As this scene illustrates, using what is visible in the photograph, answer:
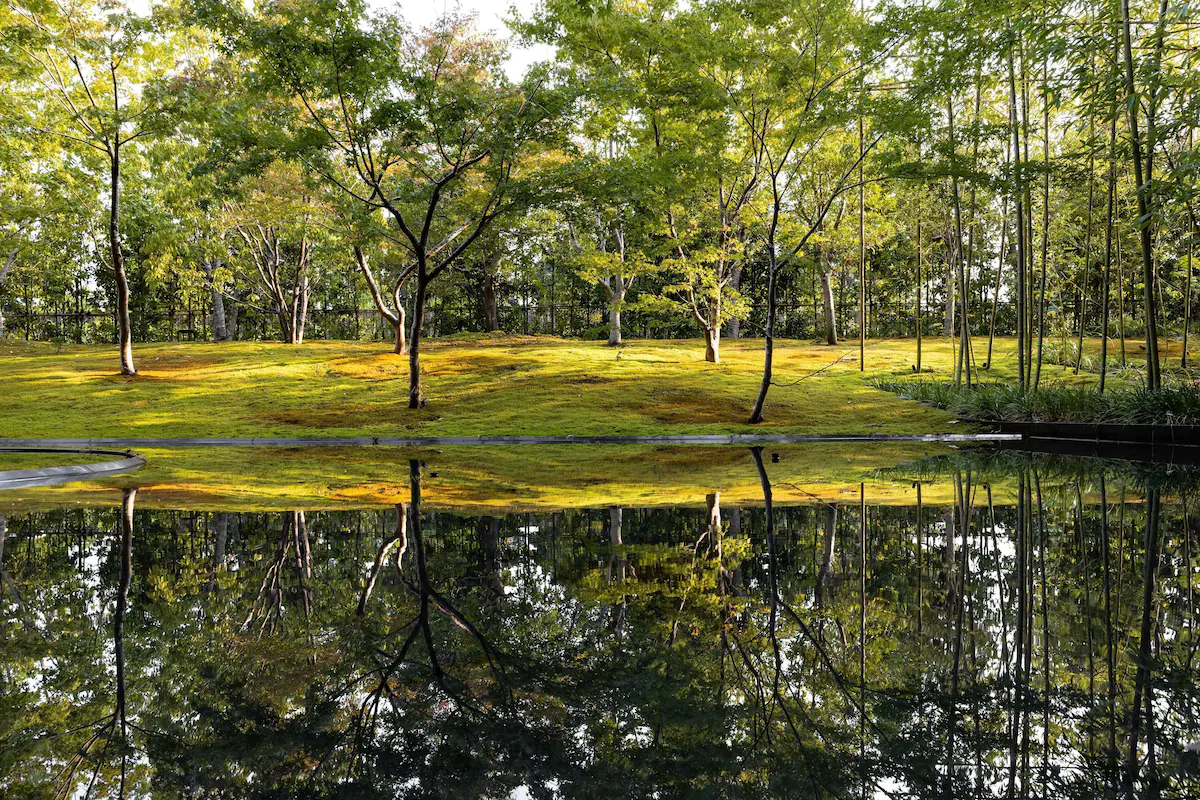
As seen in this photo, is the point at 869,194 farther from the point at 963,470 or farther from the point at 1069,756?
the point at 1069,756

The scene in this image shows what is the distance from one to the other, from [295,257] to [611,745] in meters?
38.9

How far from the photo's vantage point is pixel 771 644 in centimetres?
322

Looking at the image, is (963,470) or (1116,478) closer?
(1116,478)

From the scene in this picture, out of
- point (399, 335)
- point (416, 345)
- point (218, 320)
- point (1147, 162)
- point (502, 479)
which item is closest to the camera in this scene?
point (502, 479)

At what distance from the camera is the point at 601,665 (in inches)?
118

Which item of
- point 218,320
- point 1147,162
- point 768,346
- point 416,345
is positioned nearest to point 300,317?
point 218,320

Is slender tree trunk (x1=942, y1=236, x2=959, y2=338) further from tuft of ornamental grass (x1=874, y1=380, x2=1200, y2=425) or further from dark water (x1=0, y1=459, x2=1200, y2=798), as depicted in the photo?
dark water (x1=0, y1=459, x2=1200, y2=798)

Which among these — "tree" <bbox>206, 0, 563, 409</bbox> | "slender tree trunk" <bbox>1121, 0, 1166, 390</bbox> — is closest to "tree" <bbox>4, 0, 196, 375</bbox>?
"tree" <bbox>206, 0, 563, 409</bbox>

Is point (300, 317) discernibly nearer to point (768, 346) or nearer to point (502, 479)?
point (768, 346)

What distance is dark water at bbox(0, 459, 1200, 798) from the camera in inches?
86.3

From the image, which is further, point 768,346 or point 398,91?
point 398,91

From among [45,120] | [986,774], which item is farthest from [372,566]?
[45,120]

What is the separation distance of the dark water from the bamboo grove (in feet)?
29.2

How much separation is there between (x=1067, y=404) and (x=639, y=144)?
13.0 metres
